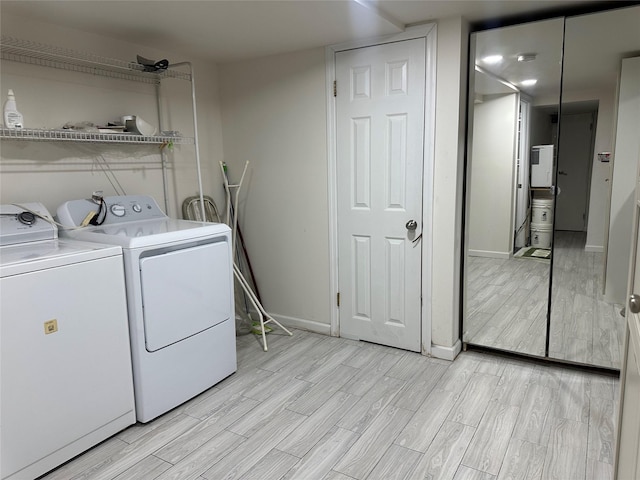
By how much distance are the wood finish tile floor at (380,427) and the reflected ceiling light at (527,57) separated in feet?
6.11

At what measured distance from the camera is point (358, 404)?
2471 mm

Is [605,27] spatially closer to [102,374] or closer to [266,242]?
[266,242]

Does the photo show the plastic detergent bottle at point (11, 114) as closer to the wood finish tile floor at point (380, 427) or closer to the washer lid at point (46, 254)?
the washer lid at point (46, 254)

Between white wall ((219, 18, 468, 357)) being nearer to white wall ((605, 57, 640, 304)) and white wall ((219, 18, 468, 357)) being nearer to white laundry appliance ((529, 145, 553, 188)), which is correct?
white laundry appliance ((529, 145, 553, 188))

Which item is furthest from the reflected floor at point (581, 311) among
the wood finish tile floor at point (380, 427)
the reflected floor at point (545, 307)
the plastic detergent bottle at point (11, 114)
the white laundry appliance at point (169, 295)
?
the plastic detergent bottle at point (11, 114)

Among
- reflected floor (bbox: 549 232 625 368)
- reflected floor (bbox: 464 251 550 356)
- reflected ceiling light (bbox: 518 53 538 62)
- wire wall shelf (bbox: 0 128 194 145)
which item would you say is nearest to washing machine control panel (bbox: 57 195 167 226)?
wire wall shelf (bbox: 0 128 194 145)

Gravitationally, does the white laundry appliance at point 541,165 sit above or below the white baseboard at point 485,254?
above

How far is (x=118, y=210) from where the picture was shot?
270 cm

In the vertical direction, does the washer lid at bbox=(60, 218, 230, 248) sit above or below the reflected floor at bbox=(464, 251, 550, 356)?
above

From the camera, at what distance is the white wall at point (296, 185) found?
112 inches

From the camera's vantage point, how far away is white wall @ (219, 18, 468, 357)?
284 centimetres

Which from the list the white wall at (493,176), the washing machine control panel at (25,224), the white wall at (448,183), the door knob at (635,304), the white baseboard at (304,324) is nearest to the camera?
the door knob at (635,304)

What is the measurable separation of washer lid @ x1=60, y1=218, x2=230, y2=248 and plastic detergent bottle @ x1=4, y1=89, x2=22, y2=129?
0.59 m

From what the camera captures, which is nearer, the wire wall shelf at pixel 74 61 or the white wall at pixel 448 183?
the wire wall shelf at pixel 74 61
